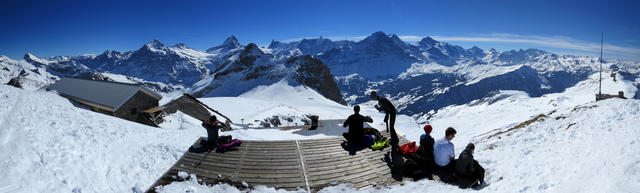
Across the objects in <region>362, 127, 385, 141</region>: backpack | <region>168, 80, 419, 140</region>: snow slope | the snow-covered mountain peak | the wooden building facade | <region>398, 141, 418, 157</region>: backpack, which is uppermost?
the snow-covered mountain peak

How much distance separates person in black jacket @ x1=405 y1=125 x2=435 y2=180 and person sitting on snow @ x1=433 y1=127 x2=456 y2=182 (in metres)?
0.30

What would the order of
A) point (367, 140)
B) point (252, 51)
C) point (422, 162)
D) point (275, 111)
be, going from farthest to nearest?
point (252, 51), point (275, 111), point (367, 140), point (422, 162)

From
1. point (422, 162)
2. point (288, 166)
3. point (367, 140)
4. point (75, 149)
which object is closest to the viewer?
point (422, 162)

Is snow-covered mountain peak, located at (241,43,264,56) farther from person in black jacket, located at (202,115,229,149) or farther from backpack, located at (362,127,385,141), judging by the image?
backpack, located at (362,127,385,141)

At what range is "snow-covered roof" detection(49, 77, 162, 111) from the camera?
28359 mm

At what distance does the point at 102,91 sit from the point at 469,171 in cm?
3703

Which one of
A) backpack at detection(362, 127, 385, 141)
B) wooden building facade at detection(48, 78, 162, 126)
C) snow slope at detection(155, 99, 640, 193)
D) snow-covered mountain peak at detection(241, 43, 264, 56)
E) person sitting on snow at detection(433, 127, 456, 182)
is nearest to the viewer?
snow slope at detection(155, 99, 640, 193)

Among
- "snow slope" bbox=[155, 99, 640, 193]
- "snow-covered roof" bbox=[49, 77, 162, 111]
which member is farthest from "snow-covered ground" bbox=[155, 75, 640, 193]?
"snow-covered roof" bbox=[49, 77, 162, 111]

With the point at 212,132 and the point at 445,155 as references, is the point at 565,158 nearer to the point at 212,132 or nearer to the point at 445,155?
the point at 445,155

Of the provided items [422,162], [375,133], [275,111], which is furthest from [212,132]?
[275,111]

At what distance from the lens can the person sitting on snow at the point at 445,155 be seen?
9.21 meters

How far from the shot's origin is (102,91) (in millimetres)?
30625

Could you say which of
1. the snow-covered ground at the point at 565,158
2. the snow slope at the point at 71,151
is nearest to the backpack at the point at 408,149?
the snow-covered ground at the point at 565,158

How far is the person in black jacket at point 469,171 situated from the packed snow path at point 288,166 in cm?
203
